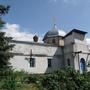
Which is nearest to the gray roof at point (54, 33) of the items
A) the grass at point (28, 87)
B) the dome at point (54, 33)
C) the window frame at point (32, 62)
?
the dome at point (54, 33)

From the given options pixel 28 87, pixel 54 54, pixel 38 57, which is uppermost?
pixel 54 54

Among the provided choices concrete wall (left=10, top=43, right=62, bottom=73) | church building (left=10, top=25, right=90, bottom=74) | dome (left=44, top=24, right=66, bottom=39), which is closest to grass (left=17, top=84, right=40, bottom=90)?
concrete wall (left=10, top=43, right=62, bottom=73)

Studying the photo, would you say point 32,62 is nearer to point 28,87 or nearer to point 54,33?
point 54,33

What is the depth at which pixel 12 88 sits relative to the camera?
15750mm

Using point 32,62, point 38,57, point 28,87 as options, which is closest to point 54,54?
point 38,57

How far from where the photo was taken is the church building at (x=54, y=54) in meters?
32.9

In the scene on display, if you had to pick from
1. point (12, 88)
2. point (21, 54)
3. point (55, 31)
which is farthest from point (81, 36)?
point (12, 88)

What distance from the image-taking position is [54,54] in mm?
36656

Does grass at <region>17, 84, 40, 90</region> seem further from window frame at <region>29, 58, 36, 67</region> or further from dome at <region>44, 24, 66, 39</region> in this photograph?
dome at <region>44, 24, 66, 39</region>

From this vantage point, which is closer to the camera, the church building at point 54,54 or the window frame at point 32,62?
the church building at point 54,54

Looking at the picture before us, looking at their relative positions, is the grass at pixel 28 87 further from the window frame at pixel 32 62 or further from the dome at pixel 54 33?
the dome at pixel 54 33

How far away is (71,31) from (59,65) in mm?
5909

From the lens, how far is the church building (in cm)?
3291

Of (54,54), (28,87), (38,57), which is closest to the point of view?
(28,87)
